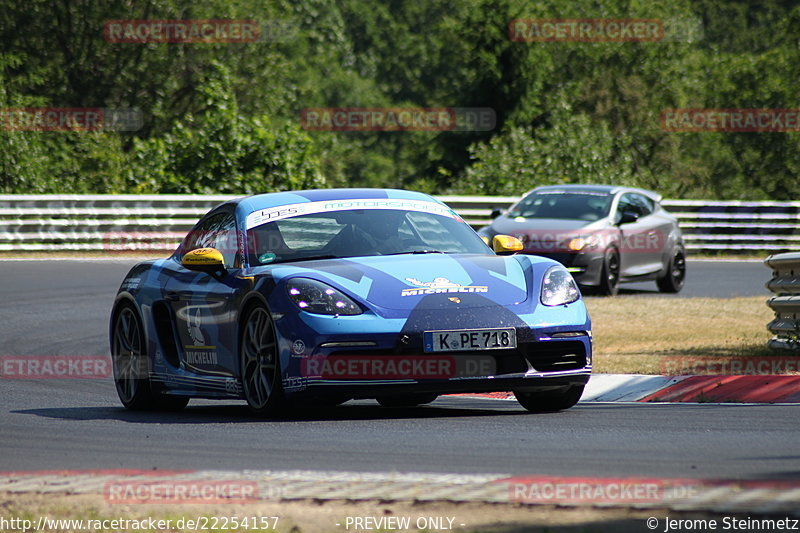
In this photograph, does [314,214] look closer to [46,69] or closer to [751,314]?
[751,314]

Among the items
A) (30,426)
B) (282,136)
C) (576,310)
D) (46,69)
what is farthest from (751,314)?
(46,69)

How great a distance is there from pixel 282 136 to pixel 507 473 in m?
27.2

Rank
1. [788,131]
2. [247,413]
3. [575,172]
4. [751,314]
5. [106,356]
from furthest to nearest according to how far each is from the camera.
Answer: [788,131], [575,172], [751,314], [106,356], [247,413]

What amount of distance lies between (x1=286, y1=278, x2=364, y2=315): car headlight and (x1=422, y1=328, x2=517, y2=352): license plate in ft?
1.43

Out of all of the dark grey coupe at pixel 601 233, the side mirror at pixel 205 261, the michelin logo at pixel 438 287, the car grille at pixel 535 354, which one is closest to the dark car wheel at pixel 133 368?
the side mirror at pixel 205 261

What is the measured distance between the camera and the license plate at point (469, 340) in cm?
816

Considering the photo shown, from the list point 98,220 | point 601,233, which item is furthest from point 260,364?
point 98,220

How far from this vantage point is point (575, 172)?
3731 cm

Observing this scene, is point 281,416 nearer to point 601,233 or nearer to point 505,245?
point 505,245

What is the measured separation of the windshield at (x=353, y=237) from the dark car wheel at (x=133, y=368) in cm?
133

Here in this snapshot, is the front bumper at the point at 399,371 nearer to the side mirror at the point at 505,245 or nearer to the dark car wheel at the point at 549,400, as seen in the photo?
the dark car wheel at the point at 549,400

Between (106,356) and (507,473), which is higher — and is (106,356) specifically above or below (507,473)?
below

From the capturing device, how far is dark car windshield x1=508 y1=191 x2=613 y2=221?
2047 cm

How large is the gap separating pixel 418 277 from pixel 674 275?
13631 mm
